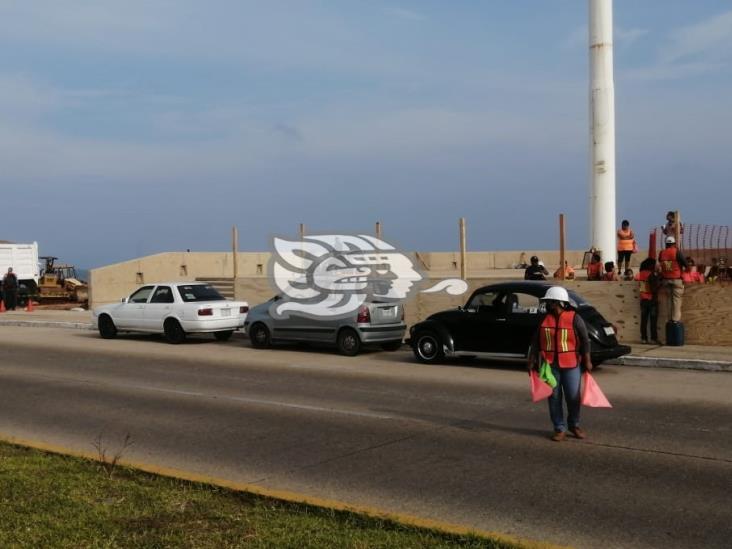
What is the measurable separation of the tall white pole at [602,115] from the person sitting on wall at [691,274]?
8.73 meters

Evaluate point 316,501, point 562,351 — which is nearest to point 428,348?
point 562,351

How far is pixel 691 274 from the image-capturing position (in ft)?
59.4

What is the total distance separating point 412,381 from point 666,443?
17.7 ft

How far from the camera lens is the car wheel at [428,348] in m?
15.8

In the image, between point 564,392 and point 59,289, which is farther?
point 59,289

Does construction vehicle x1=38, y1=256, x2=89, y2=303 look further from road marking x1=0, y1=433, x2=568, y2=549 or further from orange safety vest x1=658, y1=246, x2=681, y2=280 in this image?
road marking x1=0, y1=433, x2=568, y2=549

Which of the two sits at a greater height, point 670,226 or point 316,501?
point 670,226

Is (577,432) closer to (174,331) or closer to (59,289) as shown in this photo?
(174,331)

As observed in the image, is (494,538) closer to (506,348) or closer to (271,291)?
(506,348)

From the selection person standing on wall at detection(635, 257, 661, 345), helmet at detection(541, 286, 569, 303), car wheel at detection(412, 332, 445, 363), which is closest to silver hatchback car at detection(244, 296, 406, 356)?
car wheel at detection(412, 332, 445, 363)

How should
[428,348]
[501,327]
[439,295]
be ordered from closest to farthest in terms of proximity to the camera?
[501,327] → [428,348] → [439,295]

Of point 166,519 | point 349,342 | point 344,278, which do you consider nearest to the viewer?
point 166,519

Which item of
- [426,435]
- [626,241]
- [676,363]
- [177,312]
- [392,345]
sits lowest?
[426,435]

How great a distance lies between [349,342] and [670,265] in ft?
21.8
